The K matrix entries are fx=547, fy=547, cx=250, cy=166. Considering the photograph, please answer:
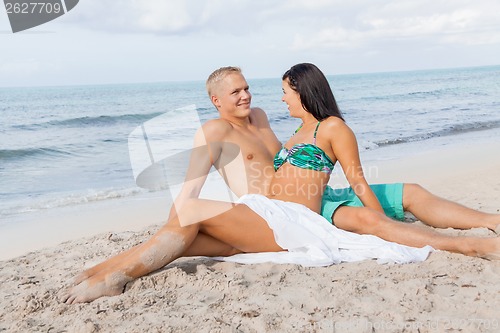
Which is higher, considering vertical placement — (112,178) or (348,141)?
(348,141)

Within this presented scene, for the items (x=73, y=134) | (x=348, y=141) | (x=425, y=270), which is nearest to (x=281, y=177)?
(x=348, y=141)

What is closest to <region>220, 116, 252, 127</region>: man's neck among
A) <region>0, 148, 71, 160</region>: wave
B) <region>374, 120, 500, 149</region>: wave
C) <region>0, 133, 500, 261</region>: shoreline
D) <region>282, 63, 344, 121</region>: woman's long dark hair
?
<region>282, 63, 344, 121</region>: woman's long dark hair

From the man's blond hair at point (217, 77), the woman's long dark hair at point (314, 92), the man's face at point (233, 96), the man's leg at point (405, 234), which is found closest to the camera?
the man's leg at point (405, 234)

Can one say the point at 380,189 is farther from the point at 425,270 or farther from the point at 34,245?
the point at 34,245

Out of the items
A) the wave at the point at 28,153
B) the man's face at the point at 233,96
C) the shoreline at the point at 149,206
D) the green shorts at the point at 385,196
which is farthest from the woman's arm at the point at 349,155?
the wave at the point at 28,153

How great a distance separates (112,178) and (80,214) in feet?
8.05

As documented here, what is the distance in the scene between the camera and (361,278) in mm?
3387

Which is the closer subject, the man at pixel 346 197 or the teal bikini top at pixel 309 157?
the man at pixel 346 197

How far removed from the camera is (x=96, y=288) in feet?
10.6

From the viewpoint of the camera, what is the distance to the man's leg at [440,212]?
13.9 feet

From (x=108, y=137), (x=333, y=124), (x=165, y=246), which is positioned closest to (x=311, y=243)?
(x=333, y=124)

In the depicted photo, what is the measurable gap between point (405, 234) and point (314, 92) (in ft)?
3.99

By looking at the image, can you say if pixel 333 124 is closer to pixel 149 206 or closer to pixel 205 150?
pixel 205 150

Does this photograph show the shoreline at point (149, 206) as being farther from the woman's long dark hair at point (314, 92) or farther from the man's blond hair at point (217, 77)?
the woman's long dark hair at point (314, 92)
